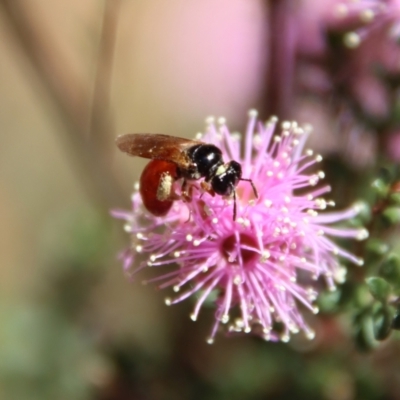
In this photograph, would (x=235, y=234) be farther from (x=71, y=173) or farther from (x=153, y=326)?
(x=71, y=173)

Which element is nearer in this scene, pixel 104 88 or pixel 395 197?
pixel 395 197

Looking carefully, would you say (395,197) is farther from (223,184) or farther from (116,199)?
(116,199)

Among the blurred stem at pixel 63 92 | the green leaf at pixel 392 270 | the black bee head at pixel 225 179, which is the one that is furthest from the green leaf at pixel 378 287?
the blurred stem at pixel 63 92

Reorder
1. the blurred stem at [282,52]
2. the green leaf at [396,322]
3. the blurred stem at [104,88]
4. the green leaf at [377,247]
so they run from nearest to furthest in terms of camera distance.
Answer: the green leaf at [396,322]
the green leaf at [377,247]
the blurred stem at [282,52]
the blurred stem at [104,88]

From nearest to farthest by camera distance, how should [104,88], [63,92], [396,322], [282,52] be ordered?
1. [396,322]
2. [282,52]
3. [63,92]
4. [104,88]

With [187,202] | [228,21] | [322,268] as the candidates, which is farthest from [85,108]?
[322,268]

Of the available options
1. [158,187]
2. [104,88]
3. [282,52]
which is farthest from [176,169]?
[104,88]

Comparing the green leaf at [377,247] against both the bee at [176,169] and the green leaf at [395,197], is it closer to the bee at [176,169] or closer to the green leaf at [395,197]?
the green leaf at [395,197]
